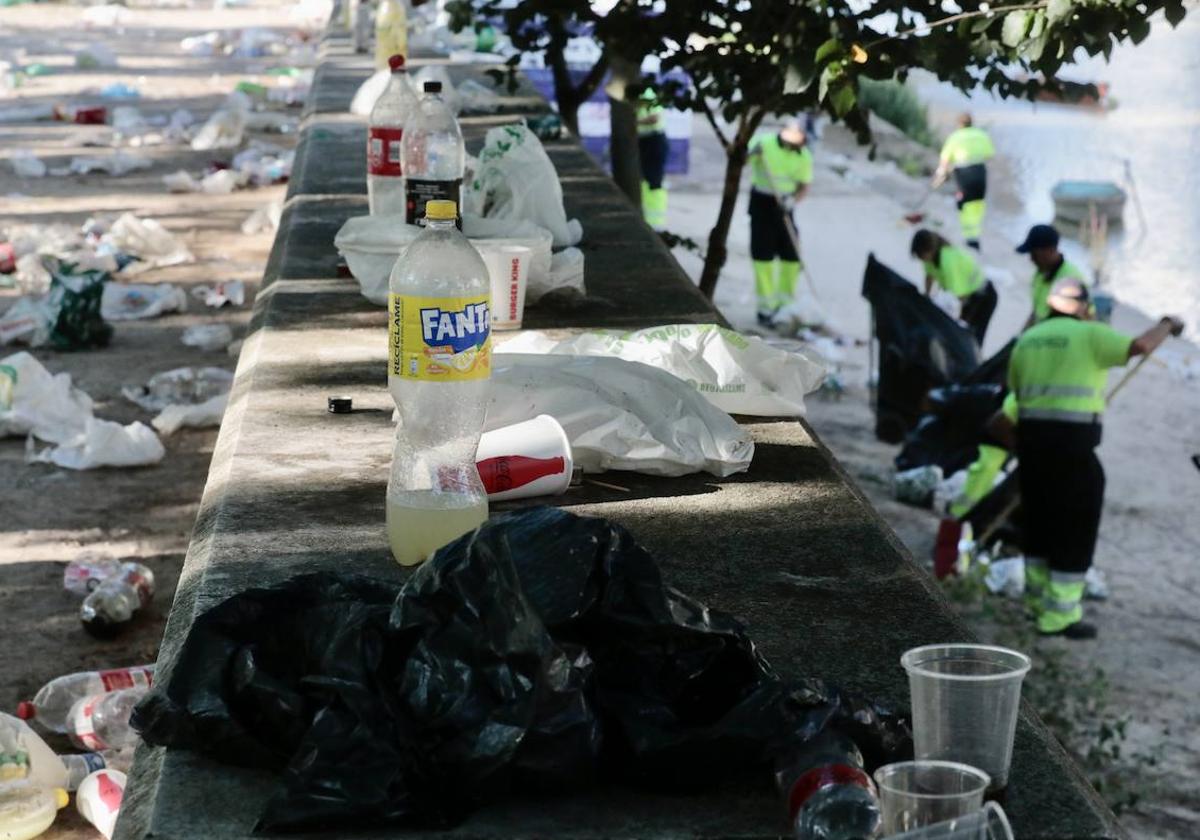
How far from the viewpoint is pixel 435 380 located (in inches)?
117

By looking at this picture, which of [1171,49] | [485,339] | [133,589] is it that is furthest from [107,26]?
[1171,49]

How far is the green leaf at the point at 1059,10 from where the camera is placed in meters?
3.68

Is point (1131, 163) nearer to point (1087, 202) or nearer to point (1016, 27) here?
point (1087, 202)

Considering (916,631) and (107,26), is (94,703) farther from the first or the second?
(107,26)

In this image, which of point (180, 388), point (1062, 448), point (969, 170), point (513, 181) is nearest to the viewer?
point (513, 181)

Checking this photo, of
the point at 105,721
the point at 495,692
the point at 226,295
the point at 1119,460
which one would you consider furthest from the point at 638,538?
the point at 1119,460

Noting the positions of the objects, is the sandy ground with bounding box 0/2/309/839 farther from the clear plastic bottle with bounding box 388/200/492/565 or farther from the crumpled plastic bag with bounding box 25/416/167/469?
the clear plastic bottle with bounding box 388/200/492/565

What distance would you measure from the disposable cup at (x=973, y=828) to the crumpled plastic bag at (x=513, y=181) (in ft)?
12.0

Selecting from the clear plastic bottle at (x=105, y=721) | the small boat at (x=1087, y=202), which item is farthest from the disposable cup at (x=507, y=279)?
the small boat at (x=1087, y=202)

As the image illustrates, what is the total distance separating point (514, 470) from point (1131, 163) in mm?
32267

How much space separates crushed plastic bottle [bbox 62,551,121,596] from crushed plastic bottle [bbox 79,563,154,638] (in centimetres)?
13

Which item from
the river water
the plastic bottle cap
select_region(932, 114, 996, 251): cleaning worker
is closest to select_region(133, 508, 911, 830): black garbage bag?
the plastic bottle cap

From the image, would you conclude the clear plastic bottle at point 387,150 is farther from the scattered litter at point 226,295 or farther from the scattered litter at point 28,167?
the scattered litter at point 28,167

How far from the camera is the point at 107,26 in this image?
29.3 meters
